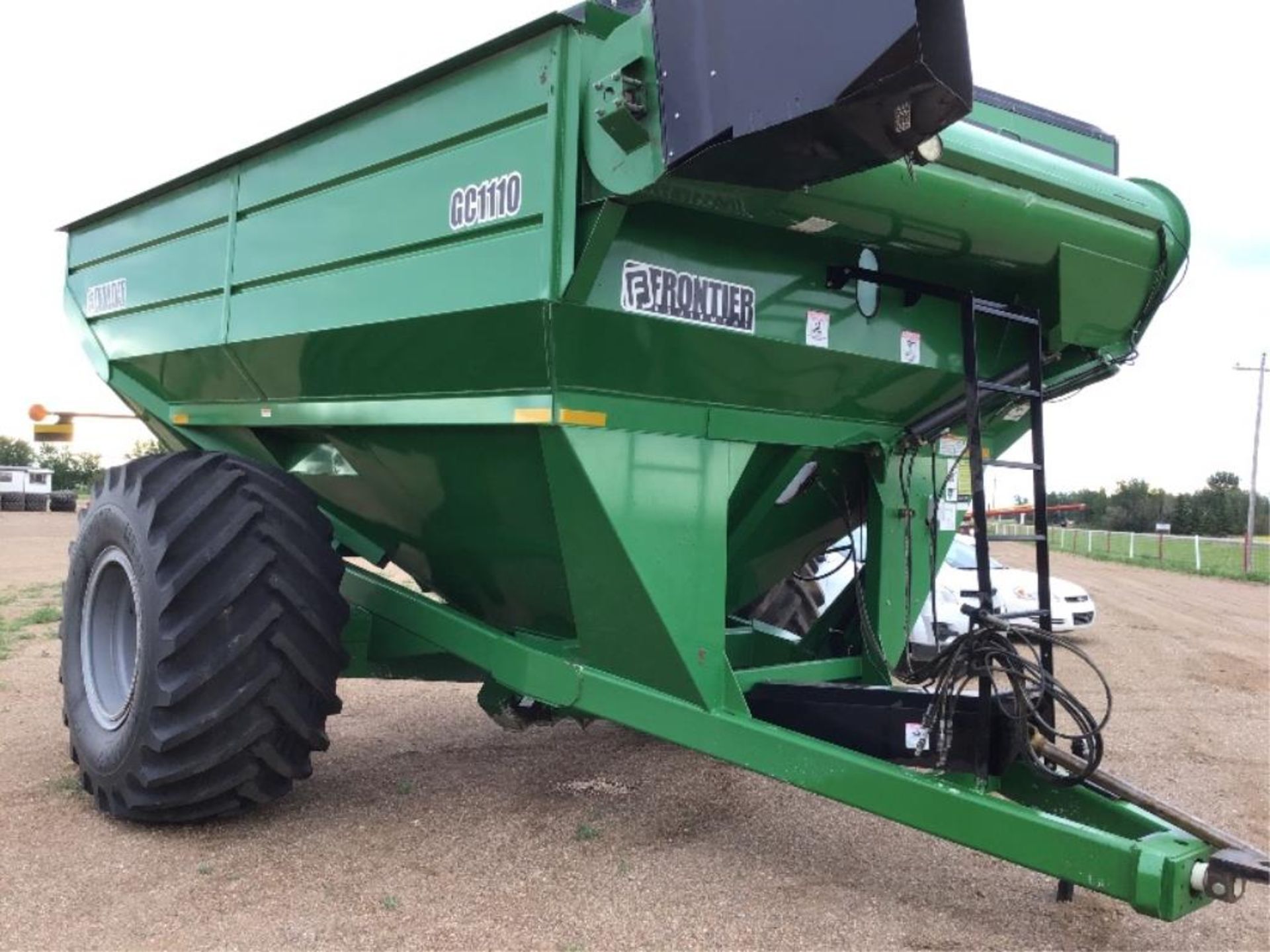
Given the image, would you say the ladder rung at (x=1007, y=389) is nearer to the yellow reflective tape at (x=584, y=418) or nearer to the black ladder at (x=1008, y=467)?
the black ladder at (x=1008, y=467)

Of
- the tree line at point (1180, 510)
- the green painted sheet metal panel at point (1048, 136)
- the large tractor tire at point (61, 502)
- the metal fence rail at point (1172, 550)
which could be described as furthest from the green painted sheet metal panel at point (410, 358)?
the tree line at point (1180, 510)

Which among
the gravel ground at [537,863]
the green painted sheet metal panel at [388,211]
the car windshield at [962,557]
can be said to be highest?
the green painted sheet metal panel at [388,211]

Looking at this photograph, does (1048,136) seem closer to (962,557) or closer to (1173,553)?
(962,557)

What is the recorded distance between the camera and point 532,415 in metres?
3.47

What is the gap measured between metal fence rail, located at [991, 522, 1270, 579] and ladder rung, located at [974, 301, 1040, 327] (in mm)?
21363

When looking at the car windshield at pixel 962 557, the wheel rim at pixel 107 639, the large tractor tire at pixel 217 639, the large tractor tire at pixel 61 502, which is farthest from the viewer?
the large tractor tire at pixel 61 502

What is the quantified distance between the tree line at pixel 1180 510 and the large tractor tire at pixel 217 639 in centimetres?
5628

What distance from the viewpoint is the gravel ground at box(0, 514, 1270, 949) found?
3375 millimetres

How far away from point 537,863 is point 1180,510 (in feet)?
211

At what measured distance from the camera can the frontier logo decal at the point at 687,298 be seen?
3.41 metres

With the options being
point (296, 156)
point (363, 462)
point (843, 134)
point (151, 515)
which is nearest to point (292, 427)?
point (363, 462)

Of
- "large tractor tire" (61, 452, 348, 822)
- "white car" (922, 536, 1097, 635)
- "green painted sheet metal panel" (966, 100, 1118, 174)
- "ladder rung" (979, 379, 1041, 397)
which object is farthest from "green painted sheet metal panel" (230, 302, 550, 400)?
"white car" (922, 536, 1097, 635)

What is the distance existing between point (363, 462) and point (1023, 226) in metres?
2.55

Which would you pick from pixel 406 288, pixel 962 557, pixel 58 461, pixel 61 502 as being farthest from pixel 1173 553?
pixel 58 461
